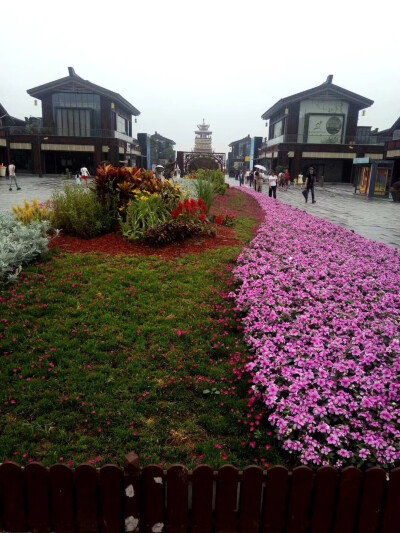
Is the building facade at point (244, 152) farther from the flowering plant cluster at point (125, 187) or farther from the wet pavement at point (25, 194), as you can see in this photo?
the flowering plant cluster at point (125, 187)

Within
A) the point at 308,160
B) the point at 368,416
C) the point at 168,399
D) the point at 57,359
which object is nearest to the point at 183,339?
the point at 168,399

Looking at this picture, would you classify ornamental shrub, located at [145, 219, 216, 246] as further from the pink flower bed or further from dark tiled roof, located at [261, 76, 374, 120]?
dark tiled roof, located at [261, 76, 374, 120]

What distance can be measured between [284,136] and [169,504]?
45493mm

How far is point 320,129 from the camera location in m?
44.6

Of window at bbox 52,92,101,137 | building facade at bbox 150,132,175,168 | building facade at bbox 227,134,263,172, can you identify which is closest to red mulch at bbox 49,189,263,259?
window at bbox 52,92,101,137

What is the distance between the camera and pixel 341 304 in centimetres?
521

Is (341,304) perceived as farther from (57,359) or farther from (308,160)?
(308,160)

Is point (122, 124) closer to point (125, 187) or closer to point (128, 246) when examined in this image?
point (125, 187)

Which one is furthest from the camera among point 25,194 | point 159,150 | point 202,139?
point 159,150

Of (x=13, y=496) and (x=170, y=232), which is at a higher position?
(x=170, y=232)

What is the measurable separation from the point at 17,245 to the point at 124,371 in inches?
133

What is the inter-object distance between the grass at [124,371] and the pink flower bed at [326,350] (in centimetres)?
29

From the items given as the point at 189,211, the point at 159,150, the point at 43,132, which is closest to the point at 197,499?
the point at 189,211

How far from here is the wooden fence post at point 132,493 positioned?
7.19 feet
